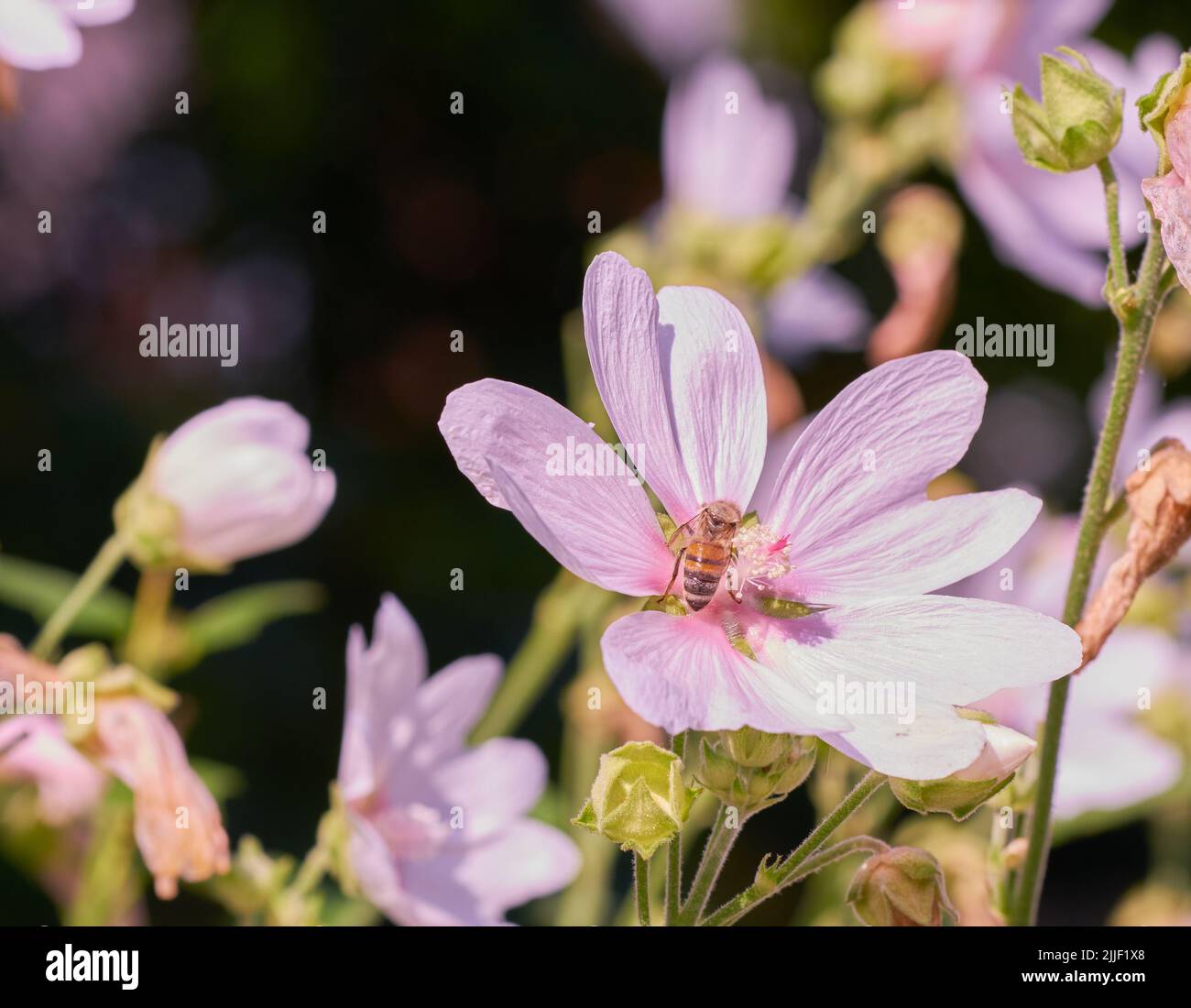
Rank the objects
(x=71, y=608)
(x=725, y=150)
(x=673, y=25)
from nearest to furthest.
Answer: (x=71, y=608) → (x=725, y=150) → (x=673, y=25)

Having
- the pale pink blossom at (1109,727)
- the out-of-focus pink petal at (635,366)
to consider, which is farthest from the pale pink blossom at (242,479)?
the pale pink blossom at (1109,727)

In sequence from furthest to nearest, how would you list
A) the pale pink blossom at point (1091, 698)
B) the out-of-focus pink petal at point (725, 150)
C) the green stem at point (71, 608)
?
the out-of-focus pink petal at point (725, 150)
the pale pink blossom at point (1091, 698)
the green stem at point (71, 608)

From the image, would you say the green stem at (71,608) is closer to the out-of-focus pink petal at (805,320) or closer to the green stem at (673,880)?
the green stem at (673,880)

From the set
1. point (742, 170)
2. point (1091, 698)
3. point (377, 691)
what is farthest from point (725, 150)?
point (377, 691)

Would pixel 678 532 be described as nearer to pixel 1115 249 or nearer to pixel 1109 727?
pixel 1115 249
